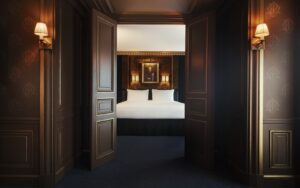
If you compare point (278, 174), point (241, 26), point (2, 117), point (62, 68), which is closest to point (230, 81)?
point (241, 26)

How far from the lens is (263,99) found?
2551 mm

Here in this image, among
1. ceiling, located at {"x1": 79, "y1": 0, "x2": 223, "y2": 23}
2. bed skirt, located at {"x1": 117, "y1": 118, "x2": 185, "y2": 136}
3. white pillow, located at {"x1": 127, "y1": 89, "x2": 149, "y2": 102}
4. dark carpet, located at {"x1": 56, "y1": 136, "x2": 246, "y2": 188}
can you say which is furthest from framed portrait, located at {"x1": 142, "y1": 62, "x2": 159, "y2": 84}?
dark carpet, located at {"x1": 56, "y1": 136, "x2": 246, "y2": 188}

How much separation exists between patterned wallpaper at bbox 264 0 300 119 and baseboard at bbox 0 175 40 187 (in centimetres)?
316

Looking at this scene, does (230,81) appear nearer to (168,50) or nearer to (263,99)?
(263,99)

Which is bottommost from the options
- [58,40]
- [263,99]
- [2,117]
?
[2,117]

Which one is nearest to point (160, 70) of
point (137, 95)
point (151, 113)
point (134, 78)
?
point (134, 78)

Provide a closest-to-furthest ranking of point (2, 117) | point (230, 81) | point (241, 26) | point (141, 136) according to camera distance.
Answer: point (2, 117)
point (241, 26)
point (230, 81)
point (141, 136)

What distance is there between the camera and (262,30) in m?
2.33

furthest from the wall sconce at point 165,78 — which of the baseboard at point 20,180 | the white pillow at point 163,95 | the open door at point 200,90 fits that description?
the baseboard at point 20,180

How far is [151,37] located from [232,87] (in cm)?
362

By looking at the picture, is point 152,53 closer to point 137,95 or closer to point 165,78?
point 165,78

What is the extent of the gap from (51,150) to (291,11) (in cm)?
365

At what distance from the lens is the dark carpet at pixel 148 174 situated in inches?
102

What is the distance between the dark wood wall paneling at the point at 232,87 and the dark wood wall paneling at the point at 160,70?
15.1 ft
